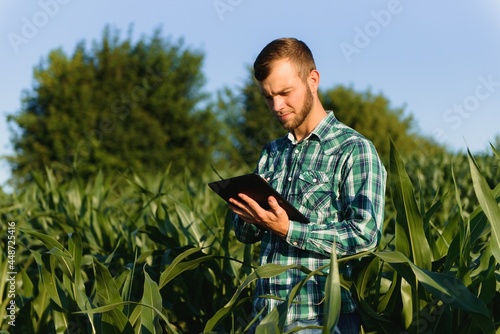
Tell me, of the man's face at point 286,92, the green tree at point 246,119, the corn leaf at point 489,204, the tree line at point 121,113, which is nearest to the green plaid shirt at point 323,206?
the man's face at point 286,92

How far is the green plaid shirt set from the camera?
2105 mm

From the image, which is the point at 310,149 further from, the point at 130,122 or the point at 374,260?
the point at 130,122

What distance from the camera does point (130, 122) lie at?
20.0 m

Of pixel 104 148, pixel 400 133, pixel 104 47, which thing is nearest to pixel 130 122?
pixel 104 148

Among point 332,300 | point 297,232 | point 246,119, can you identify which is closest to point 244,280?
point 297,232

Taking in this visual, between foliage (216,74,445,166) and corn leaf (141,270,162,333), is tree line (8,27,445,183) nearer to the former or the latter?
foliage (216,74,445,166)

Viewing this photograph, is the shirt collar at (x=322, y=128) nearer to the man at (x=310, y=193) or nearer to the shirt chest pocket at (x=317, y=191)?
the man at (x=310, y=193)

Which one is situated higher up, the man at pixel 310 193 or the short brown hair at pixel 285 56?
the short brown hair at pixel 285 56

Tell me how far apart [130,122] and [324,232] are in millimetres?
18293

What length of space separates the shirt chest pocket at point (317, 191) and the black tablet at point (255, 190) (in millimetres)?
114

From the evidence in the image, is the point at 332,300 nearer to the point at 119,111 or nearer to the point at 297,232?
the point at 297,232

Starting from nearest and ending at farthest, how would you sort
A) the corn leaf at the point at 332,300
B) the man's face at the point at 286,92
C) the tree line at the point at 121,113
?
1. the corn leaf at the point at 332,300
2. the man's face at the point at 286,92
3. the tree line at the point at 121,113

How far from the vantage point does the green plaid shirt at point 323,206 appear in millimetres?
2105

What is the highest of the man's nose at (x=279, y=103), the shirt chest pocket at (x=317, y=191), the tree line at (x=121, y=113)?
the tree line at (x=121, y=113)
